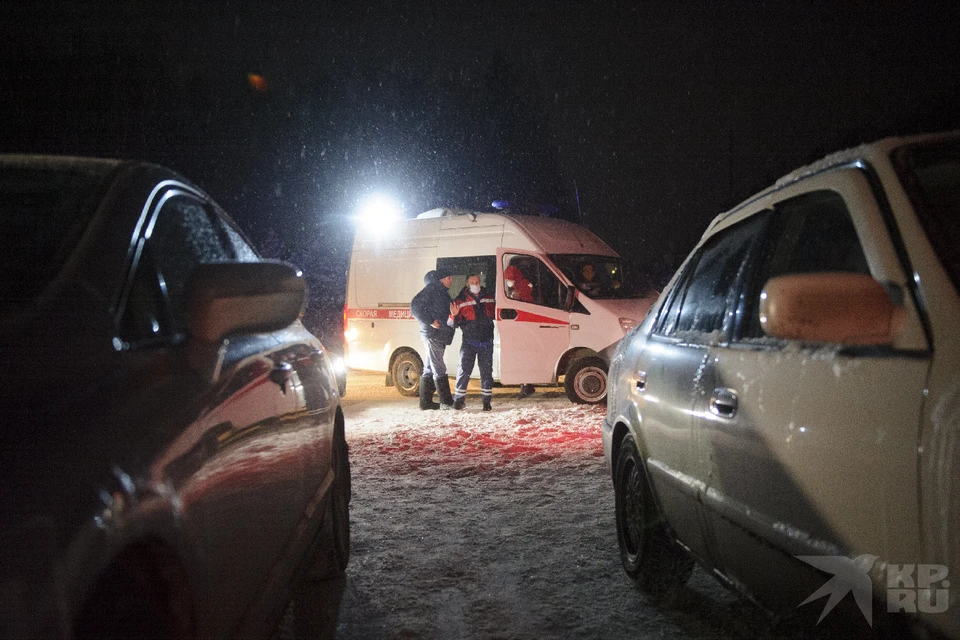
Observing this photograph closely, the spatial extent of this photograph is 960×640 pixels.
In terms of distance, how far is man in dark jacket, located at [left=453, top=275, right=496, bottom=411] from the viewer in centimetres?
1132

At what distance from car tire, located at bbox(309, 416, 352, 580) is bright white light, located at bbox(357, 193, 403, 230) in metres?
9.60

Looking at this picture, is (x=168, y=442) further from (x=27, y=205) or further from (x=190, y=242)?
(x=190, y=242)

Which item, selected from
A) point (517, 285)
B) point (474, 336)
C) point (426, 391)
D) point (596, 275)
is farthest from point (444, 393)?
point (596, 275)

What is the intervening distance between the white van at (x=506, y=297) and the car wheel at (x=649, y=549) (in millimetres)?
7238

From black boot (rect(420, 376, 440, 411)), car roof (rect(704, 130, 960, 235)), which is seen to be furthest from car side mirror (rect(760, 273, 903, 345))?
black boot (rect(420, 376, 440, 411))

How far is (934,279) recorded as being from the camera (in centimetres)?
188

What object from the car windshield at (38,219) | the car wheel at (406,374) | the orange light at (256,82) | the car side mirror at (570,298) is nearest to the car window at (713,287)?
the car windshield at (38,219)

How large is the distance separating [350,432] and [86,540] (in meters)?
8.33

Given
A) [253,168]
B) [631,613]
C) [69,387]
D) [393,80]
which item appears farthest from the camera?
A: [393,80]

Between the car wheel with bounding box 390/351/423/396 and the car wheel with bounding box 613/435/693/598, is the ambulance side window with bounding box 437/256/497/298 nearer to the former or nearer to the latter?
the car wheel with bounding box 390/351/423/396

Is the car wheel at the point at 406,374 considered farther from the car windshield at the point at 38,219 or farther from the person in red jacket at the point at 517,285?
the car windshield at the point at 38,219

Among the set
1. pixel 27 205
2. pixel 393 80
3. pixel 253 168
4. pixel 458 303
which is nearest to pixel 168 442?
pixel 27 205

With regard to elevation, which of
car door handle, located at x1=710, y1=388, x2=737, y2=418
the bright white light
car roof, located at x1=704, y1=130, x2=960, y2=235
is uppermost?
the bright white light

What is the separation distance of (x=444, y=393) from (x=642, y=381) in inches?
304
